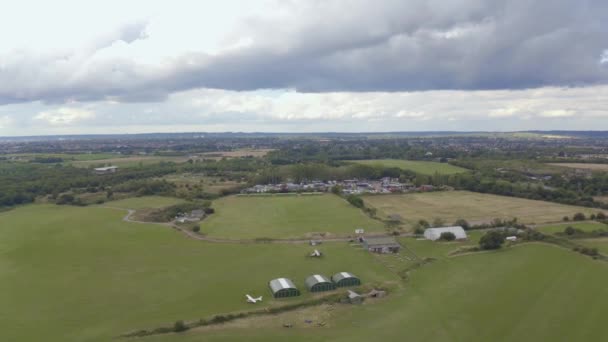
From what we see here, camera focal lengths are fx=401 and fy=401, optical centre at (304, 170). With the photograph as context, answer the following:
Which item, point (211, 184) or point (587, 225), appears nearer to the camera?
point (587, 225)

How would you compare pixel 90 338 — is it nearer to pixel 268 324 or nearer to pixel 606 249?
pixel 268 324

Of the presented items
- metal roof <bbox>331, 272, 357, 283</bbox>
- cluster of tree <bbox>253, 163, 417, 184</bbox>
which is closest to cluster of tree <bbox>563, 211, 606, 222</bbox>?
metal roof <bbox>331, 272, 357, 283</bbox>

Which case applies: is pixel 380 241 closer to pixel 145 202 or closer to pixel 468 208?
pixel 468 208

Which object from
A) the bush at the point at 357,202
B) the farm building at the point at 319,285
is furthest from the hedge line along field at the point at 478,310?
the bush at the point at 357,202

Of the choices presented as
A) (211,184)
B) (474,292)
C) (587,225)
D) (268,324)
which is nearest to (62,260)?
(268,324)

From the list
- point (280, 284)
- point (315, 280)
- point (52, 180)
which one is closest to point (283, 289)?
point (280, 284)

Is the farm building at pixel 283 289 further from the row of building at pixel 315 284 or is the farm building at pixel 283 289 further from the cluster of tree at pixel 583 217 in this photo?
the cluster of tree at pixel 583 217
